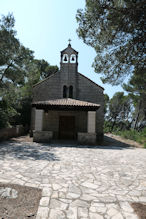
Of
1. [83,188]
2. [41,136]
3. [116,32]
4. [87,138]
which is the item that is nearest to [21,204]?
[83,188]

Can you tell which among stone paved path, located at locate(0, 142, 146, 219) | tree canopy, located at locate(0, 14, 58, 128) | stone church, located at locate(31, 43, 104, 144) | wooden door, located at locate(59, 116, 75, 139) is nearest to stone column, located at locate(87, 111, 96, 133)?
stone church, located at locate(31, 43, 104, 144)

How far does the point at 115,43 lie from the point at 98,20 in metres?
1.23

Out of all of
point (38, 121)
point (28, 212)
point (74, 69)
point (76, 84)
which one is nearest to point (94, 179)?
point (28, 212)

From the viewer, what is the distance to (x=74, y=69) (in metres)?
15.0

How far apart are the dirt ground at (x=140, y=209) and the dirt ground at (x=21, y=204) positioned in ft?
6.17

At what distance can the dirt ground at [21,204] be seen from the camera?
229cm

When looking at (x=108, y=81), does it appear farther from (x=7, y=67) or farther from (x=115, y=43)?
(x=7, y=67)

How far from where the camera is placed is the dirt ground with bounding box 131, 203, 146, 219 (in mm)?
2407

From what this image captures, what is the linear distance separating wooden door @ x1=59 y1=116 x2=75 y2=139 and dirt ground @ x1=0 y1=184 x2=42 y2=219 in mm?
10359

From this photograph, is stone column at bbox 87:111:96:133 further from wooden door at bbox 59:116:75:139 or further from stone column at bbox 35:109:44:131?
stone column at bbox 35:109:44:131

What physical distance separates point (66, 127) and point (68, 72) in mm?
6114

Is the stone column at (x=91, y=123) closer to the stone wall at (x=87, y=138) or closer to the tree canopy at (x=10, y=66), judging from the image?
the stone wall at (x=87, y=138)

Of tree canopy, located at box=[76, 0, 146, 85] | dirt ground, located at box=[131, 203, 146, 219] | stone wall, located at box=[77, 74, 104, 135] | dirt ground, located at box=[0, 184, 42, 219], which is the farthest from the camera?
stone wall, located at box=[77, 74, 104, 135]

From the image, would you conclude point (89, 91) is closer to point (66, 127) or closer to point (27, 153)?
point (66, 127)
